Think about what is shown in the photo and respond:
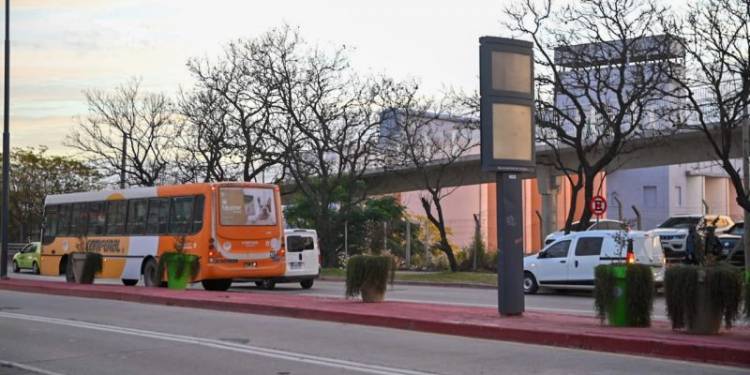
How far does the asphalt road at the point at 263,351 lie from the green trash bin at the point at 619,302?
1805 mm

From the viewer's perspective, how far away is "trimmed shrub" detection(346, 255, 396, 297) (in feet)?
61.6

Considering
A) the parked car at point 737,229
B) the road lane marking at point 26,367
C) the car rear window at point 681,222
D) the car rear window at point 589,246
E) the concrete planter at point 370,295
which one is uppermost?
the car rear window at point 681,222

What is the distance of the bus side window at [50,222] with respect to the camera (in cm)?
3077

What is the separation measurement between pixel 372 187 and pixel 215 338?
3978 cm

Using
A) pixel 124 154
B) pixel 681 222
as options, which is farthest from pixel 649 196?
pixel 124 154

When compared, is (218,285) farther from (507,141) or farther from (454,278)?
(507,141)

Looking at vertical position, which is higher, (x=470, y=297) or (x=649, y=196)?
(x=649, y=196)

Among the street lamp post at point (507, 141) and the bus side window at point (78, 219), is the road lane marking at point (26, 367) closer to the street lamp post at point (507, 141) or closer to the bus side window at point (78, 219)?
the street lamp post at point (507, 141)

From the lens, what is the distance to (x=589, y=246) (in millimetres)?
24875

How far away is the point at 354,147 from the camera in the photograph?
143 feet

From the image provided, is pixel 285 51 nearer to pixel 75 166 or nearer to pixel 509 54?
pixel 509 54

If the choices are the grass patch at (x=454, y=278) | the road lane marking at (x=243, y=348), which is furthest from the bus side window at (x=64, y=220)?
the road lane marking at (x=243, y=348)

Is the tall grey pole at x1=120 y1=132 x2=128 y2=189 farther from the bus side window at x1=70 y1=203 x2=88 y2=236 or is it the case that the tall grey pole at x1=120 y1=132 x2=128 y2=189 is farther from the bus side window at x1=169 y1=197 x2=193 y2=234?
the bus side window at x1=169 y1=197 x2=193 y2=234

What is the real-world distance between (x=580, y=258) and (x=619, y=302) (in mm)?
11033
